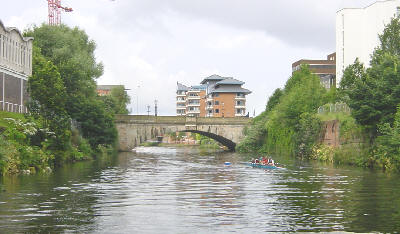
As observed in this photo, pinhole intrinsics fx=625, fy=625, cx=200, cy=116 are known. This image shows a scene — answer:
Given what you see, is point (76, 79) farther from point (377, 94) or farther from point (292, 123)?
point (377, 94)

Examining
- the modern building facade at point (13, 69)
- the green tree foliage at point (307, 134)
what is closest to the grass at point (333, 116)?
the green tree foliage at point (307, 134)

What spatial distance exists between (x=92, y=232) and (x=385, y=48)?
190 feet

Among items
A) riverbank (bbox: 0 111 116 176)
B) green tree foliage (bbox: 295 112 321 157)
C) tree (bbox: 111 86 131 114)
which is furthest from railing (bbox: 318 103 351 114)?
tree (bbox: 111 86 131 114)

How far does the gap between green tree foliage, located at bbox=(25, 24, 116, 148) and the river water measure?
116 feet

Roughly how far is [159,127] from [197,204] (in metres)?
81.8

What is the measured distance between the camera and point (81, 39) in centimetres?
9700

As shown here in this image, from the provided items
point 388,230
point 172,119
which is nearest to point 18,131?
point 388,230

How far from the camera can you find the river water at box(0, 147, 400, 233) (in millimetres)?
23391

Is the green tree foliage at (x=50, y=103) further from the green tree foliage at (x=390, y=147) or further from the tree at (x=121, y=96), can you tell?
the tree at (x=121, y=96)

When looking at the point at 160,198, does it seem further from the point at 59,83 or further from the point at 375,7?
the point at 375,7

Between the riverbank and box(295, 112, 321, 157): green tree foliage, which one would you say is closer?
the riverbank

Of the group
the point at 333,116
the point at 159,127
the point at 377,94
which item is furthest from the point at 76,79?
the point at 377,94

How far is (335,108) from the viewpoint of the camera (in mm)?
80312

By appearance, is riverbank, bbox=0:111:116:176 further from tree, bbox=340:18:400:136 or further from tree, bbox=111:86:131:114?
tree, bbox=111:86:131:114
